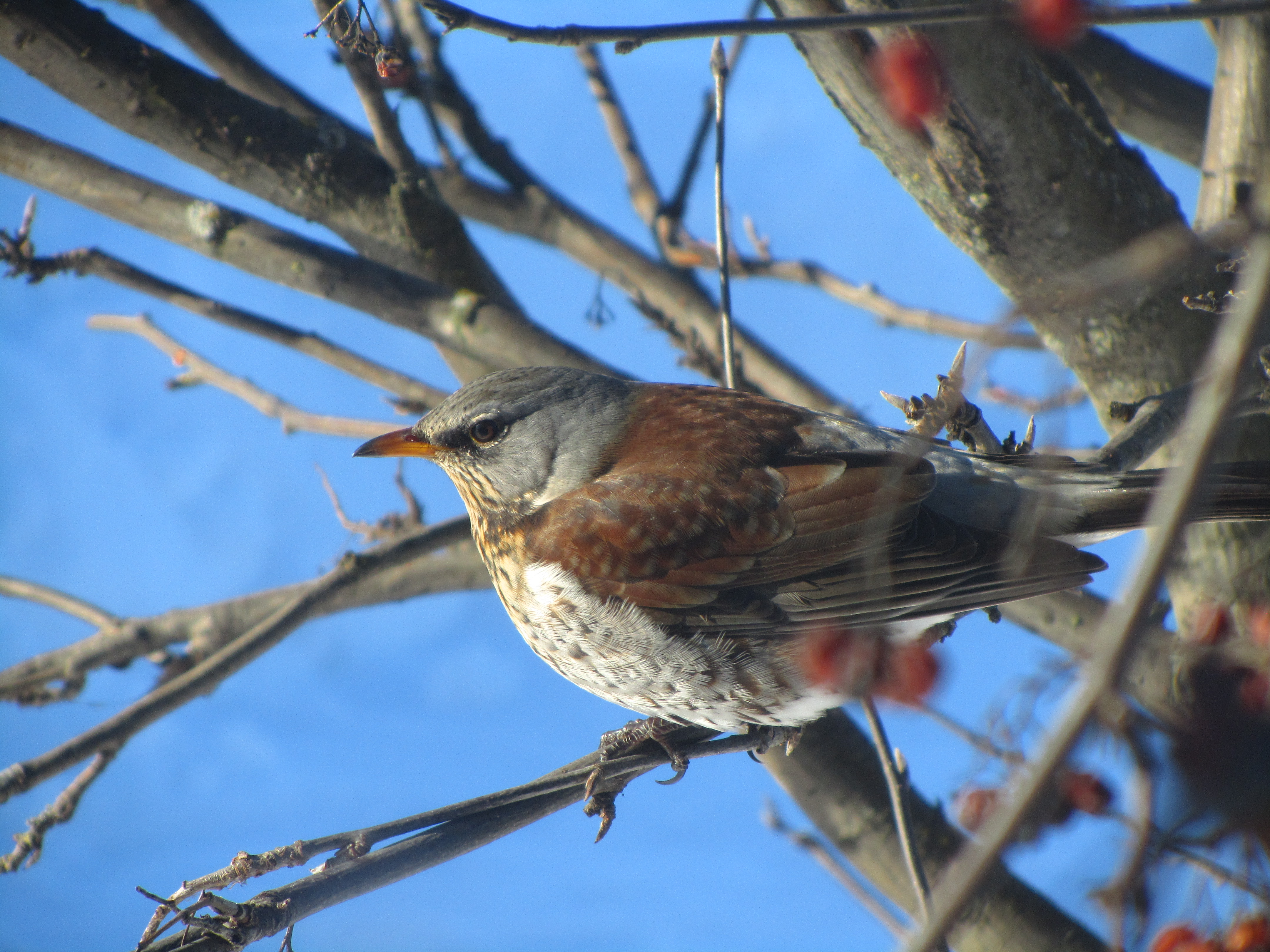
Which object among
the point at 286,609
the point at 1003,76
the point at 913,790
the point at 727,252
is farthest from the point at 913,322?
the point at 286,609

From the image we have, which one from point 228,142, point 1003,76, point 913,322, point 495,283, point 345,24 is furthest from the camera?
point 913,322

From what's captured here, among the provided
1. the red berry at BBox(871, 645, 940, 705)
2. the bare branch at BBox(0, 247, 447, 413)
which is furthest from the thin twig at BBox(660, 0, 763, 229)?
Answer: the red berry at BBox(871, 645, 940, 705)

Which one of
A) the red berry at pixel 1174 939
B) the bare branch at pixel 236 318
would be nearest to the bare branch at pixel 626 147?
the bare branch at pixel 236 318

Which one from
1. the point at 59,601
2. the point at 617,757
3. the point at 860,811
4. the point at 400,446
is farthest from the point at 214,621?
the point at 860,811

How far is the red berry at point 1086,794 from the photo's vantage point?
1.16 metres

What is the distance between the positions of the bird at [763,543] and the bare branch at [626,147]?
1513 millimetres

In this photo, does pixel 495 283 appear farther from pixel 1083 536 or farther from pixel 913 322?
pixel 1083 536

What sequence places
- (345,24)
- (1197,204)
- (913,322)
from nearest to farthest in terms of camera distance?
1. (345,24)
2. (1197,204)
3. (913,322)

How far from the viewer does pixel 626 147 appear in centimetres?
344

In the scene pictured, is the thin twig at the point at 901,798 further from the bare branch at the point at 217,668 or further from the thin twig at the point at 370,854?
the bare branch at the point at 217,668

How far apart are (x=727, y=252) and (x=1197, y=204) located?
1399 mm

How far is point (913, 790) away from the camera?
8.53 feet

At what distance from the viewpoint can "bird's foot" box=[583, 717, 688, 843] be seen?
5.70 ft

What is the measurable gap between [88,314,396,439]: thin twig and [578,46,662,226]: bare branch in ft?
4.12
